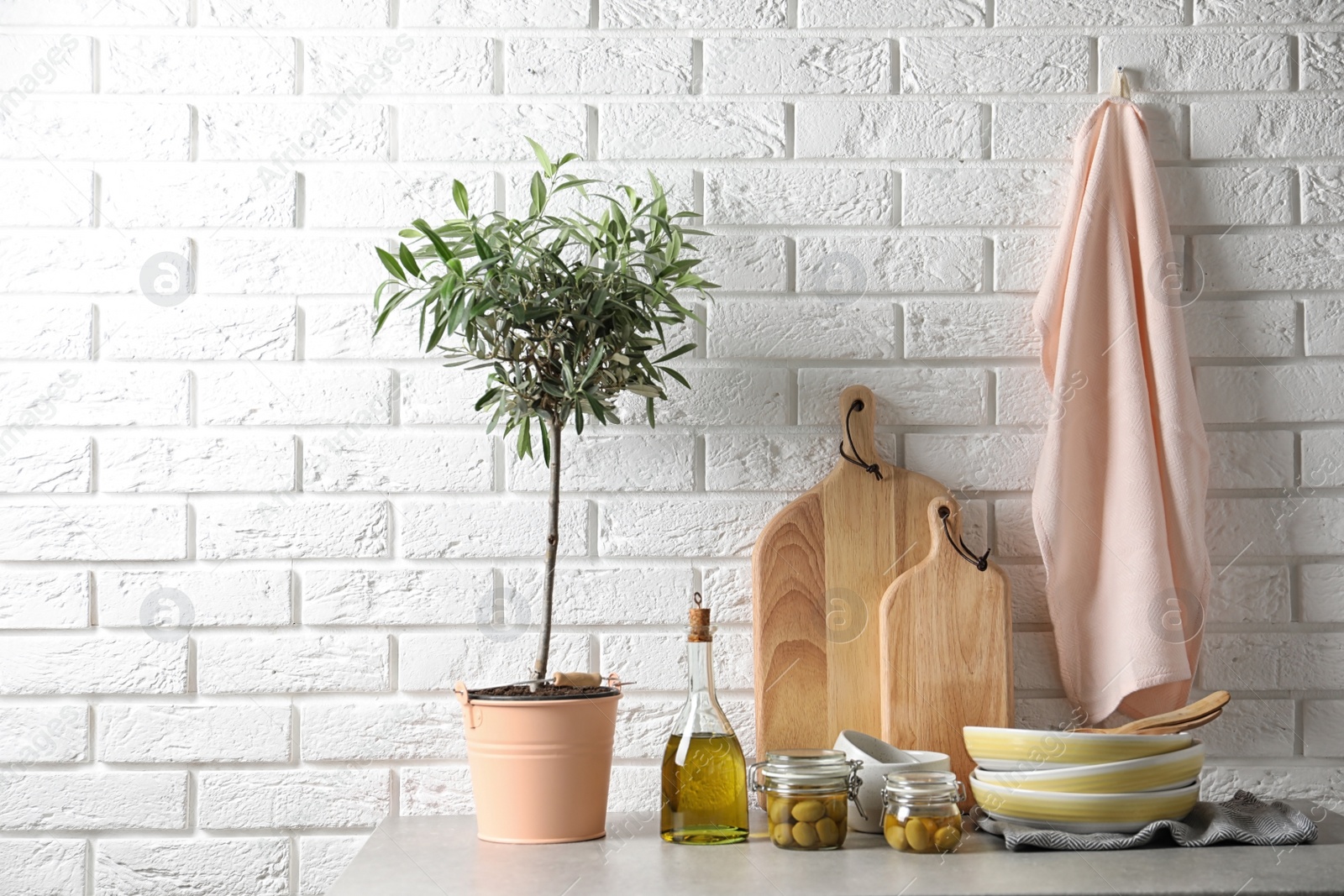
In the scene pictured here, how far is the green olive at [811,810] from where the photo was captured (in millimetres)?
1111

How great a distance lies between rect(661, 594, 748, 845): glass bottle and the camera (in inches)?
45.6

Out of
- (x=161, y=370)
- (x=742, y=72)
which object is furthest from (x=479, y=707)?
(x=742, y=72)

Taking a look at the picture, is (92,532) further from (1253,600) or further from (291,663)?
(1253,600)

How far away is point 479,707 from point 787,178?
73 centimetres

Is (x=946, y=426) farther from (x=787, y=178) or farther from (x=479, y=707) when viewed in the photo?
(x=479, y=707)

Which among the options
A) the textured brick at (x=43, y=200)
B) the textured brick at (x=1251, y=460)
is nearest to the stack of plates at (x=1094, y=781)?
the textured brick at (x=1251, y=460)

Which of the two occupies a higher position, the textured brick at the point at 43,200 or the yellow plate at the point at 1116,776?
the textured brick at the point at 43,200

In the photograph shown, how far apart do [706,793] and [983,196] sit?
798 mm

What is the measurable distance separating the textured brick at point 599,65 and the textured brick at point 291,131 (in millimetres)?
189

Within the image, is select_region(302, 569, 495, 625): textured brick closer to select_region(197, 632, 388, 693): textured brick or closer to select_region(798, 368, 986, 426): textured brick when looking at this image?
select_region(197, 632, 388, 693): textured brick

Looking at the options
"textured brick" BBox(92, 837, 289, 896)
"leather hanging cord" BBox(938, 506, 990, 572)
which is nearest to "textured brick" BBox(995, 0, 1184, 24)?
"leather hanging cord" BBox(938, 506, 990, 572)

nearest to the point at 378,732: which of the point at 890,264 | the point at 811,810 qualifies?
the point at 811,810

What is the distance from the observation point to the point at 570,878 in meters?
1.02

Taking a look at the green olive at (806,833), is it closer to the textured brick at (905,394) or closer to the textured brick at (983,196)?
the textured brick at (905,394)
